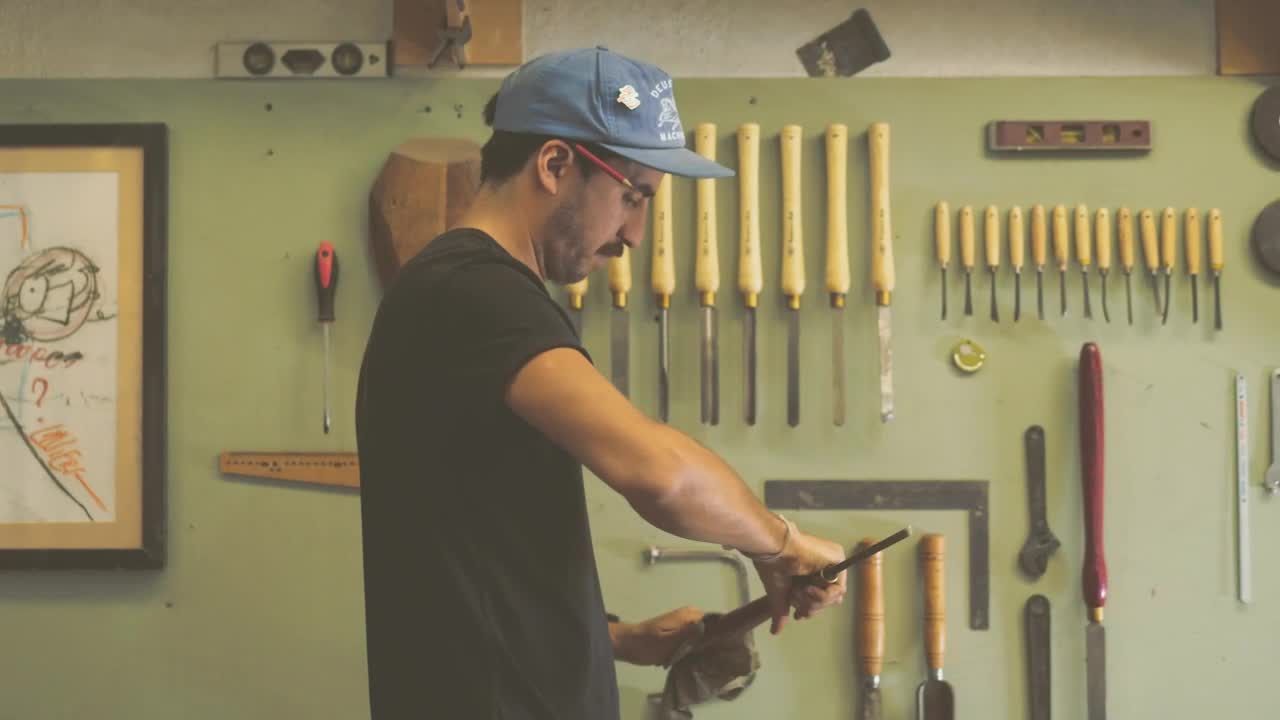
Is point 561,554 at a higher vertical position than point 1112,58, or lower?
→ lower

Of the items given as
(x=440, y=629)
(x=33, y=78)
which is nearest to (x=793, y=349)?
(x=440, y=629)

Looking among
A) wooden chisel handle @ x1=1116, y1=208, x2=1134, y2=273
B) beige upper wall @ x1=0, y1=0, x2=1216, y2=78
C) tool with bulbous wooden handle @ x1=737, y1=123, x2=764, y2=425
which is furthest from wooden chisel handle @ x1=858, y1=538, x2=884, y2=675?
beige upper wall @ x1=0, y1=0, x2=1216, y2=78

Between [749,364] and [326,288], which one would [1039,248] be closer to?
[749,364]

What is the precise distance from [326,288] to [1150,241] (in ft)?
4.69

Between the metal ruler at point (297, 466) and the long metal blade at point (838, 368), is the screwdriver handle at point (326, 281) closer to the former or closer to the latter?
the metal ruler at point (297, 466)

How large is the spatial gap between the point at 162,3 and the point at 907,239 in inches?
55.0

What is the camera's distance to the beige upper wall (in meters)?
2.04

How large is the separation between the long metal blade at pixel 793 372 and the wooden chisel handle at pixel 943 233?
0.89 feet

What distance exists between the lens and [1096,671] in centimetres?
195

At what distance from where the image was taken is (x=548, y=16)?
6.66 feet

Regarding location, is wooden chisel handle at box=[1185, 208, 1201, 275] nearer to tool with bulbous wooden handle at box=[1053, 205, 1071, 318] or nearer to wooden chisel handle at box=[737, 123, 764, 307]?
tool with bulbous wooden handle at box=[1053, 205, 1071, 318]

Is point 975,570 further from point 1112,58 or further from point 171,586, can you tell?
point 171,586

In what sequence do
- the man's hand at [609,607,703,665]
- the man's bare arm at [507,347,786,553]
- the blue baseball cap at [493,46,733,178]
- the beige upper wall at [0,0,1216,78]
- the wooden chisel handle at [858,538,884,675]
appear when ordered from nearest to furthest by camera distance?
the man's bare arm at [507,347,786,553] → the blue baseball cap at [493,46,733,178] → the man's hand at [609,607,703,665] → the wooden chisel handle at [858,538,884,675] → the beige upper wall at [0,0,1216,78]

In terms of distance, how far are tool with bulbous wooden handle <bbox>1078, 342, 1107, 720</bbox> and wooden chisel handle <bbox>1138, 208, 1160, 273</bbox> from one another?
179 mm
